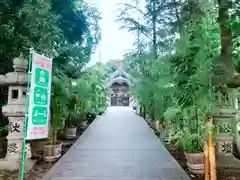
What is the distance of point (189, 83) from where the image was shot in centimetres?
404

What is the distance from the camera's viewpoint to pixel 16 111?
15.3 ft

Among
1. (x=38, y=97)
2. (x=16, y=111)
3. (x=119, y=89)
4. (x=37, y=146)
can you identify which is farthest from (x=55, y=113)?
(x=119, y=89)

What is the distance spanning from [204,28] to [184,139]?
1957mm

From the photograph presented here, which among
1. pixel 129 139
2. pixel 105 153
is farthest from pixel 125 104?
pixel 105 153

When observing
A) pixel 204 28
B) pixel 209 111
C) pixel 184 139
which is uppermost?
pixel 204 28

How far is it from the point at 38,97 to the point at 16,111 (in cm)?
141

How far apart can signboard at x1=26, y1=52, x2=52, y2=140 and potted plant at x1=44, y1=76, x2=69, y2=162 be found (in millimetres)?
1321

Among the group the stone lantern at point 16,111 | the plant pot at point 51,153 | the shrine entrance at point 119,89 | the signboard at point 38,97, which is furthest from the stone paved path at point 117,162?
the shrine entrance at point 119,89

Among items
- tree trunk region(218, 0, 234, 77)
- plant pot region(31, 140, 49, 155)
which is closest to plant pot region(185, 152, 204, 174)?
tree trunk region(218, 0, 234, 77)

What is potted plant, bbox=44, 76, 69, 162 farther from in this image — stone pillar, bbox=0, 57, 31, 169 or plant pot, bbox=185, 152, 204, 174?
plant pot, bbox=185, 152, 204, 174

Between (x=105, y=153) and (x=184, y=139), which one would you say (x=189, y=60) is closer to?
(x=184, y=139)

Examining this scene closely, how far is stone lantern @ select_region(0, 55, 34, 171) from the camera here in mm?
4633

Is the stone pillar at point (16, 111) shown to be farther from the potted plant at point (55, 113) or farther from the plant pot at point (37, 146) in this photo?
the plant pot at point (37, 146)

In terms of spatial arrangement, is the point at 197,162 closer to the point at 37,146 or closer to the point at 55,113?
the point at 55,113
